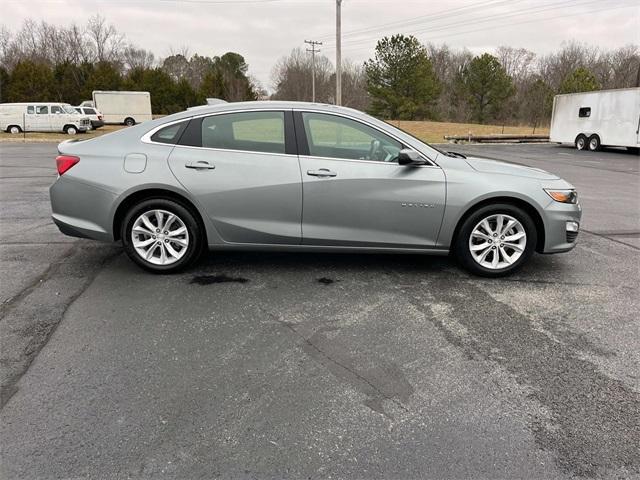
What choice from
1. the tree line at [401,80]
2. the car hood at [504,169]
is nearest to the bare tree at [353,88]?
the tree line at [401,80]

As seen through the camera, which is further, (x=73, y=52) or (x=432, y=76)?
(x=73, y=52)

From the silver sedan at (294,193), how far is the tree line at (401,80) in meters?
47.8

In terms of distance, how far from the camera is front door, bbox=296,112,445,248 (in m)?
4.39

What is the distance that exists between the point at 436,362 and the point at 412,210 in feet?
5.57

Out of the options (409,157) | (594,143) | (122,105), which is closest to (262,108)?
(409,157)

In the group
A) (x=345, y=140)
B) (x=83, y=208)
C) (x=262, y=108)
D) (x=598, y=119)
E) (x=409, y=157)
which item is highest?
(x=598, y=119)

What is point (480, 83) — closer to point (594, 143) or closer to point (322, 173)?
point (594, 143)

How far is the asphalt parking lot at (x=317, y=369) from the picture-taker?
7.48 feet

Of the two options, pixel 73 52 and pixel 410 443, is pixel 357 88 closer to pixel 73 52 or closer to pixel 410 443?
pixel 73 52

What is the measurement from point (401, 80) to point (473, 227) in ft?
162

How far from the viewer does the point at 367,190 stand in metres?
4.39

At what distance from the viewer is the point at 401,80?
50219mm

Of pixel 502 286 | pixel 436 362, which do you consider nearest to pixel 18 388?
pixel 436 362

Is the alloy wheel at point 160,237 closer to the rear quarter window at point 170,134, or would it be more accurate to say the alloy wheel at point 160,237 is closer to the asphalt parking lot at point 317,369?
the asphalt parking lot at point 317,369
